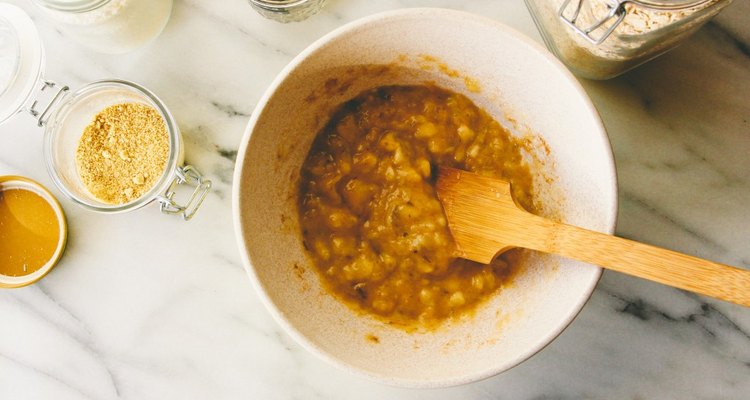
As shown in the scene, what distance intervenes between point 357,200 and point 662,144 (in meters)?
0.62

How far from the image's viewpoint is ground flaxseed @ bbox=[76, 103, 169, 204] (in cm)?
130

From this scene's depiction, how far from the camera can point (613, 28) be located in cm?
100

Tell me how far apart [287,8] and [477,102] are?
0.41 m

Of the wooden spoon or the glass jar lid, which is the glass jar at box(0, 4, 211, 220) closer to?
the glass jar lid

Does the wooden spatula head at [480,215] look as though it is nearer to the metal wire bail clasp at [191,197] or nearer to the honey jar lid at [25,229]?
the metal wire bail clasp at [191,197]

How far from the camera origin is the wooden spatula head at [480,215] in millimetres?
1121

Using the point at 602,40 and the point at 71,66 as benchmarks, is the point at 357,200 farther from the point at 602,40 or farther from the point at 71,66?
the point at 71,66

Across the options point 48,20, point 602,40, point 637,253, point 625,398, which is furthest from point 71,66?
point 625,398

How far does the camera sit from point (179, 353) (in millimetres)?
1343

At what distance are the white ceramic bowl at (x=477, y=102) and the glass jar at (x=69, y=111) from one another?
0.77 ft

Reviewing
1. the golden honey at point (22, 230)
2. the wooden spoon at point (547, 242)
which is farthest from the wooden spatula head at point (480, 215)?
the golden honey at point (22, 230)

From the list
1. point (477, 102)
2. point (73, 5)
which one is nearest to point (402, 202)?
point (477, 102)

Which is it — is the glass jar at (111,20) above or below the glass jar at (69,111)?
above

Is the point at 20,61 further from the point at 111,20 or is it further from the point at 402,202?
the point at 402,202
